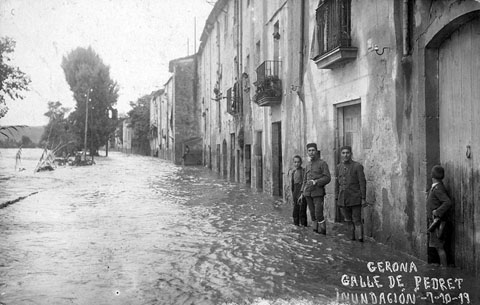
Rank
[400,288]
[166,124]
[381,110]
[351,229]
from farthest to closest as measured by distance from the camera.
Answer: [166,124] → [351,229] → [381,110] → [400,288]

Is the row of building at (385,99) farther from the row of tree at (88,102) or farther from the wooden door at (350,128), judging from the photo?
the row of tree at (88,102)

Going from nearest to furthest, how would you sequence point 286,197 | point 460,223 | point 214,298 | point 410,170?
point 214,298, point 460,223, point 410,170, point 286,197

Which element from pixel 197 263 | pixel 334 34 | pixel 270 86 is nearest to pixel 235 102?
pixel 270 86

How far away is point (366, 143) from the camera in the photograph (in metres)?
7.75

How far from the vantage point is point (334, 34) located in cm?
850

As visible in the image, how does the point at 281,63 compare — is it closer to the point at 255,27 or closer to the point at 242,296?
the point at 255,27

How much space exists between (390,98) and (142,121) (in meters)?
68.2

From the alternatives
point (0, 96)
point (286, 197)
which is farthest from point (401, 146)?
point (0, 96)

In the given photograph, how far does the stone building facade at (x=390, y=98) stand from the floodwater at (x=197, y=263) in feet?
2.24

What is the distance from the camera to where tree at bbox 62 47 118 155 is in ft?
172

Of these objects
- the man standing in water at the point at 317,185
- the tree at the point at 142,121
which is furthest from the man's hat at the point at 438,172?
the tree at the point at 142,121

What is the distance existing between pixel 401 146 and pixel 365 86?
157cm

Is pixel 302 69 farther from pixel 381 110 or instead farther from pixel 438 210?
pixel 438 210

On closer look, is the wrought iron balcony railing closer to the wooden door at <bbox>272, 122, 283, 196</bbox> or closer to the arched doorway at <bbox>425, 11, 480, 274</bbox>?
the arched doorway at <bbox>425, 11, 480, 274</bbox>
